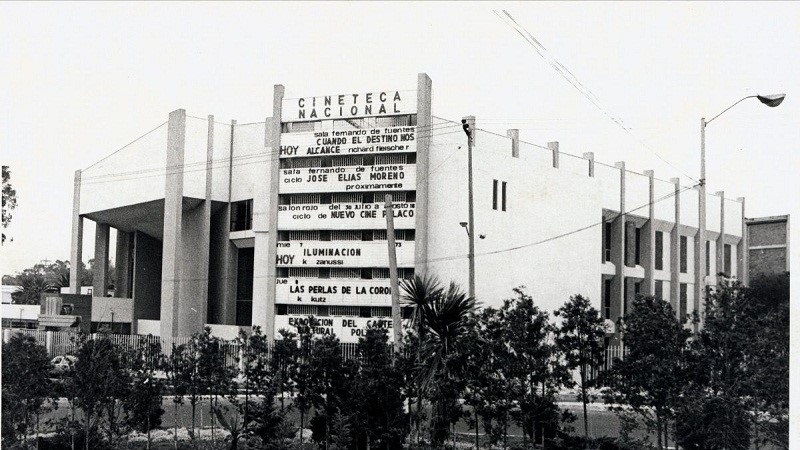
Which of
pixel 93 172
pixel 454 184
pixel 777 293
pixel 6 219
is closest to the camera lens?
pixel 6 219

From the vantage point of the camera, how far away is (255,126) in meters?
40.5

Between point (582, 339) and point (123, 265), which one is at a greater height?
point (123, 265)

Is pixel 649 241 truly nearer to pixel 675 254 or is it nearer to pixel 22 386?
pixel 675 254

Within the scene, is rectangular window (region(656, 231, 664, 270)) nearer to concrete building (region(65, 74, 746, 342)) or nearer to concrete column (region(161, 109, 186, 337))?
concrete building (region(65, 74, 746, 342))

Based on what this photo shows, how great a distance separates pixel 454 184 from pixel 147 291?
81.8 feet

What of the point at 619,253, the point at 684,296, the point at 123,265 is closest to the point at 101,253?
the point at 123,265

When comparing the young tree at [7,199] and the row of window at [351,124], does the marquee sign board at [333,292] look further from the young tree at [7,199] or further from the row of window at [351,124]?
the young tree at [7,199]

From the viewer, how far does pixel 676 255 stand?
5012cm

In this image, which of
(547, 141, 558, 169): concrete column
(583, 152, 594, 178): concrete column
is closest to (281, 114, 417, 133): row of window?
(547, 141, 558, 169): concrete column

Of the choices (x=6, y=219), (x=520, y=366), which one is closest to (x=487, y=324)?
(x=520, y=366)

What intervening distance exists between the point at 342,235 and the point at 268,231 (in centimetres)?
410

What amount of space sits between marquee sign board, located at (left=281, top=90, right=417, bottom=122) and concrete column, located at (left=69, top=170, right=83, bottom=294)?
1986 cm

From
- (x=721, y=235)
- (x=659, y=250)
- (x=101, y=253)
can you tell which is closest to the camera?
(x=659, y=250)

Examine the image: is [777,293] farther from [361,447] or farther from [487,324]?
[361,447]
